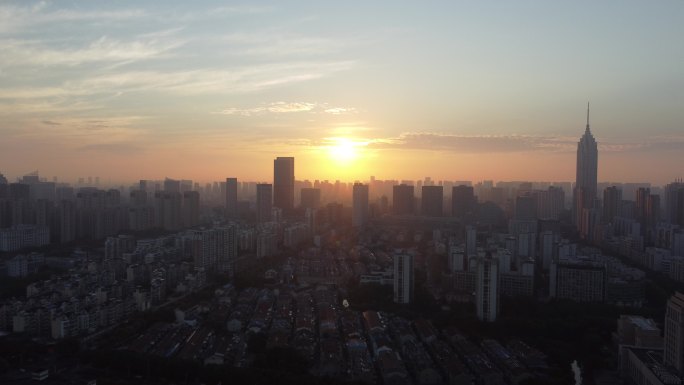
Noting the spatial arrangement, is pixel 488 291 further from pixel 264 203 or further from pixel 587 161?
pixel 587 161

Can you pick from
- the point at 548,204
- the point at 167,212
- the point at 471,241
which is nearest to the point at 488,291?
the point at 471,241

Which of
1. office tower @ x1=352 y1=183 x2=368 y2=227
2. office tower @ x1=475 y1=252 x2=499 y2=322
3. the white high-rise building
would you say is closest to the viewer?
office tower @ x1=475 y1=252 x2=499 y2=322

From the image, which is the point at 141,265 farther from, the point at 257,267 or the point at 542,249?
the point at 542,249

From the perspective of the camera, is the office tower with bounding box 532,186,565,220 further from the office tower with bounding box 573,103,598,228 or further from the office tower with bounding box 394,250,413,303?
the office tower with bounding box 394,250,413,303

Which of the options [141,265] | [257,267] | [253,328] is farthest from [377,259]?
[253,328]

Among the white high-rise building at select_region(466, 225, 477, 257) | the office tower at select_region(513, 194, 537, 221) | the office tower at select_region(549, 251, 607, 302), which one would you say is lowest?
the office tower at select_region(549, 251, 607, 302)

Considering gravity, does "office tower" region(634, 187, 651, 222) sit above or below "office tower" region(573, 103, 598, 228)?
below

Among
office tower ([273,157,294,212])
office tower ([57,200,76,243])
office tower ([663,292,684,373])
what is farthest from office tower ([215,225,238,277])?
office tower ([273,157,294,212])

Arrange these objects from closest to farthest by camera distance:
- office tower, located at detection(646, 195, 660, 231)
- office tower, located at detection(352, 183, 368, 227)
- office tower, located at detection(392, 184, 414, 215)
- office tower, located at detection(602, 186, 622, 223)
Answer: office tower, located at detection(646, 195, 660, 231) → office tower, located at detection(602, 186, 622, 223) → office tower, located at detection(352, 183, 368, 227) → office tower, located at detection(392, 184, 414, 215)
